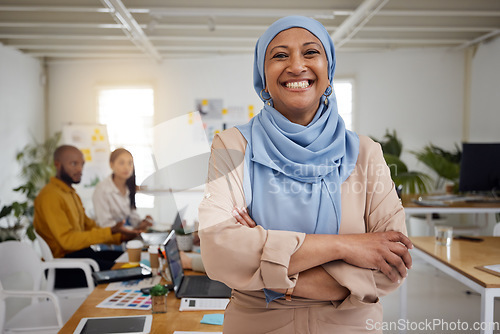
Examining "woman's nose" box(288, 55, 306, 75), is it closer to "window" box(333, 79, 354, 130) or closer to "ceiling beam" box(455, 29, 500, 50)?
"ceiling beam" box(455, 29, 500, 50)

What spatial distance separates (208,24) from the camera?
16.5 feet

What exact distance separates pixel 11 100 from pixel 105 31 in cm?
172

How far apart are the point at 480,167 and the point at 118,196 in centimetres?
361

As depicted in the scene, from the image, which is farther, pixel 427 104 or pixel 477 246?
pixel 427 104

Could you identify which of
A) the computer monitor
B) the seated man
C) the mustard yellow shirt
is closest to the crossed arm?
the seated man

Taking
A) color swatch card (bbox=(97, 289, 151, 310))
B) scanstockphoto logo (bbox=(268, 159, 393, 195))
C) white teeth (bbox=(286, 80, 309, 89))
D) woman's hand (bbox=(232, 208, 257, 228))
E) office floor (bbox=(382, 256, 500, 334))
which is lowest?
office floor (bbox=(382, 256, 500, 334))

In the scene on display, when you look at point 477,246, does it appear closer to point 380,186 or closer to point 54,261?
point 380,186

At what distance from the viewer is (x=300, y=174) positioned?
1146 mm

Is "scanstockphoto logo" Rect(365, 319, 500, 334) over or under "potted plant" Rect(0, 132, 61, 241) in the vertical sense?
under

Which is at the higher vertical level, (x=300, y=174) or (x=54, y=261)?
(x=300, y=174)

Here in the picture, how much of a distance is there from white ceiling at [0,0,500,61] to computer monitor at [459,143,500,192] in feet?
5.74

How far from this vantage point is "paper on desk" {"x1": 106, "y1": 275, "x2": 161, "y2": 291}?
2.06 meters

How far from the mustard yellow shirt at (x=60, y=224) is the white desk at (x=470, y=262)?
96.1 inches

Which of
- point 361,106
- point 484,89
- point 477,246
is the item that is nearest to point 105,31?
point 361,106
